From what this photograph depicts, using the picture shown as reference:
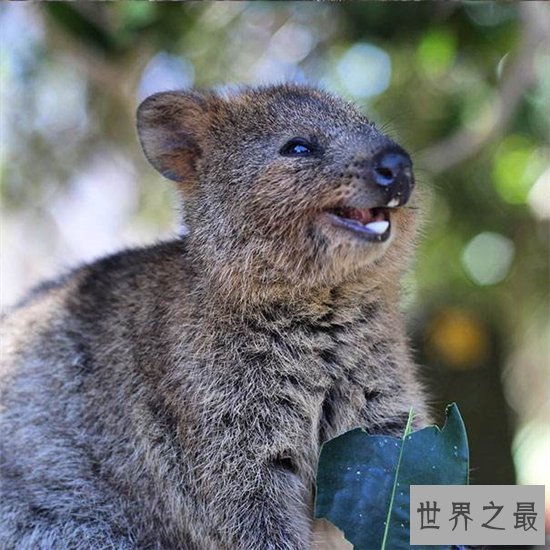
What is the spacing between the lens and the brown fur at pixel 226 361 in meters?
3.60

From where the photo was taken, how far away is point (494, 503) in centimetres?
323

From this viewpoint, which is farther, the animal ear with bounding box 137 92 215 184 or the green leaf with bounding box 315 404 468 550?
the animal ear with bounding box 137 92 215 184

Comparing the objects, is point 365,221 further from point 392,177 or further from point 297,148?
point 297,148

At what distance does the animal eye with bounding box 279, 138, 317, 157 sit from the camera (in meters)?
3.79

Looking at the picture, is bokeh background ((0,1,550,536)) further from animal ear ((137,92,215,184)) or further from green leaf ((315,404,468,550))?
green leaf ((315,404,468,550))

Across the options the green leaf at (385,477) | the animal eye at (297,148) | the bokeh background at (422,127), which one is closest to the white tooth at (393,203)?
the animal eye at (297,148)

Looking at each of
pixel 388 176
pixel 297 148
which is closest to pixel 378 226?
pixel 388 176

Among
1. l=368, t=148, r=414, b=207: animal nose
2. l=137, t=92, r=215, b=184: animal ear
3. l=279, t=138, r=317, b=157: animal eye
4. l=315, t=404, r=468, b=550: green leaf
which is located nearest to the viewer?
l=315, t=404, r=468, b=550: green leaf

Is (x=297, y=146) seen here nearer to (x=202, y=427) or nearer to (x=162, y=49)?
(x=202, y=427)

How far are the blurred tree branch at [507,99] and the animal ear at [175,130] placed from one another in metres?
2.55

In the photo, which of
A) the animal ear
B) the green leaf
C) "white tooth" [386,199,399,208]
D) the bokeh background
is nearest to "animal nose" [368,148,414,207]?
"white tooth" [386,199,399,208]

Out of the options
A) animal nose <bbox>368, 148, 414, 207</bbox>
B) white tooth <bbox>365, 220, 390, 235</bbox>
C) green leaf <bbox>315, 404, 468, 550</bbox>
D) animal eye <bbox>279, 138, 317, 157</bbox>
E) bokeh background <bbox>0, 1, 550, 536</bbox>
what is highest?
bokeh background <bbox>0, 1, 550, 536</bbox>

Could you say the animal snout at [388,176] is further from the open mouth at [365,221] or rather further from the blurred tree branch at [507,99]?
the blurred tree branch at [507,99]

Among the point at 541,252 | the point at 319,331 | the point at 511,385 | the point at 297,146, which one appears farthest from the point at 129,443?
the point at 541,252
